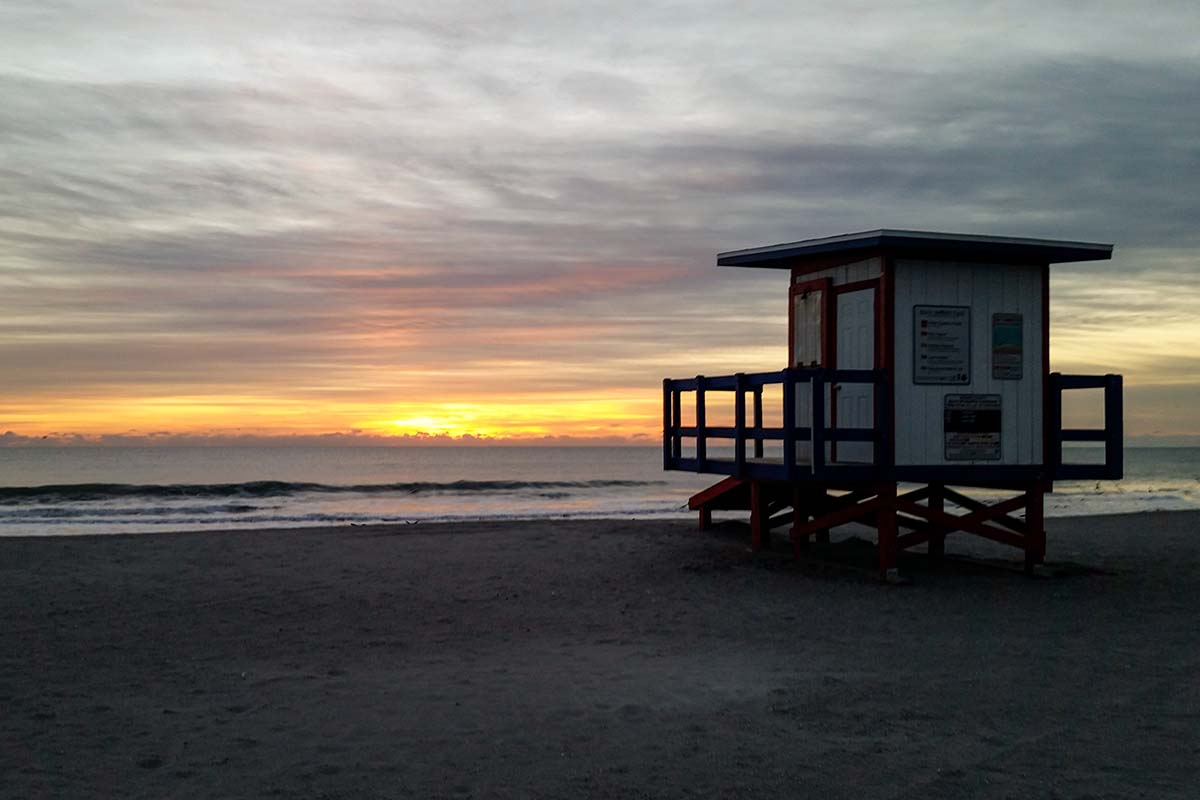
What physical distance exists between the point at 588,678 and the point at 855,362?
266 inches

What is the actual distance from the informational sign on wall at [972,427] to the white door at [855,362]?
0.94 m

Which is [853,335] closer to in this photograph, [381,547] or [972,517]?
[972,517]

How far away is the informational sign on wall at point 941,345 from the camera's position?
1287 cm

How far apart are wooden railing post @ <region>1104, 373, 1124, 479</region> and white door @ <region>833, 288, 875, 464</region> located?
305 centimetres

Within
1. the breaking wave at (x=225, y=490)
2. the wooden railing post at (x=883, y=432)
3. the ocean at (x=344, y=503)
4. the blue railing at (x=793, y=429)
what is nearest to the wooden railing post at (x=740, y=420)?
the blue railing at (x=793, y=429)

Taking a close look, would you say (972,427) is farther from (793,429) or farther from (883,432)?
(793,429)

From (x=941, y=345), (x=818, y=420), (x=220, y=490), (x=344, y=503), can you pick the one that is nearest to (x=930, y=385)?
(x=941, y=345)

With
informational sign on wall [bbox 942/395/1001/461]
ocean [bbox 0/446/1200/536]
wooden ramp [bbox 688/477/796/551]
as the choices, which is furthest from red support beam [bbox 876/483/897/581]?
ocean [bbox 0/446/1200/536]

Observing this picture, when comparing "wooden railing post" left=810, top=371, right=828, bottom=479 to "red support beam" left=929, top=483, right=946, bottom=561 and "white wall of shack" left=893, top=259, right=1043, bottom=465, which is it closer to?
"white wall of shack" left=893, top=259, right=1043, bottom=465

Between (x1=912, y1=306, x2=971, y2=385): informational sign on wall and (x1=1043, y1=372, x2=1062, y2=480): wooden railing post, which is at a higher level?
(x1=912, y1=306, x2=971, y2=385): informational sign on wall

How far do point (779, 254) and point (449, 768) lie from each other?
961 centimetres

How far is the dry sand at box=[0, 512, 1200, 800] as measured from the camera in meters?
5.91

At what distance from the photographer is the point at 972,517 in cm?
1367

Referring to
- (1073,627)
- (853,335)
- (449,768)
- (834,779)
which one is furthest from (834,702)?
(853,335)
